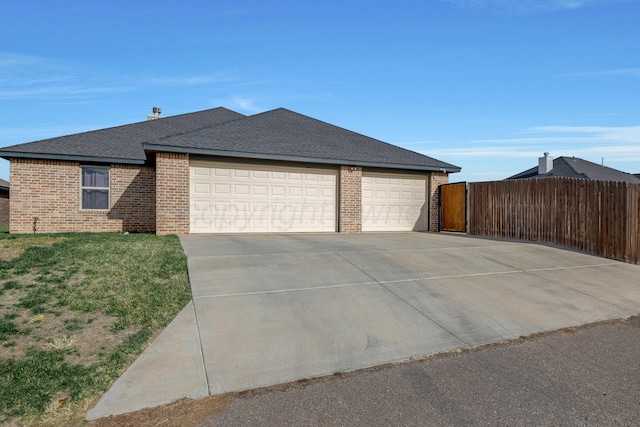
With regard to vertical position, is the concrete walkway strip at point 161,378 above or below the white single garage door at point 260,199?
below

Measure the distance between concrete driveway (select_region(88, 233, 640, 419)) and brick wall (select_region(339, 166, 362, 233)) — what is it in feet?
16.6

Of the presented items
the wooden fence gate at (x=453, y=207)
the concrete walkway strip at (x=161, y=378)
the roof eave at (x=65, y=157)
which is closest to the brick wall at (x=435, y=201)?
the wooden fence gate at (x=453, y=207)

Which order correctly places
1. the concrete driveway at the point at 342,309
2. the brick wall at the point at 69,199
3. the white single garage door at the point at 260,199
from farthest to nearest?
the brick wall at the point at 69,199, the white single garage door at the point at 260,199, the concrete driveway at the point at 342,309

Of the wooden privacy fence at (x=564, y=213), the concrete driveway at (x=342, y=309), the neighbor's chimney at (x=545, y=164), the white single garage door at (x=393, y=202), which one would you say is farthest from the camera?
the neighbor's chimney at (x=545, y=164)

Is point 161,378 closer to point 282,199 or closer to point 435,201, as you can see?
point 282,199

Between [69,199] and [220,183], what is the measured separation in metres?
5.49

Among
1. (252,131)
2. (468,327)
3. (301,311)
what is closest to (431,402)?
(468,327)

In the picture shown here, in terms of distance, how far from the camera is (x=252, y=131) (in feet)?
47.8

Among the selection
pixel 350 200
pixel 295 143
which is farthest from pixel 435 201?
pixel 295 143

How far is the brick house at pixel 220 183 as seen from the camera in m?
12.4

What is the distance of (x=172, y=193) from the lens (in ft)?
39.7

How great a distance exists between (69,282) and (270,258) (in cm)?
342

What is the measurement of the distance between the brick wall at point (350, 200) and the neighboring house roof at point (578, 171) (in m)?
15.9

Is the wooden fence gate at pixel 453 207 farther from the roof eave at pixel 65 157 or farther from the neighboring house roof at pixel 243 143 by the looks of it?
the roof eave at pixel 65 157
